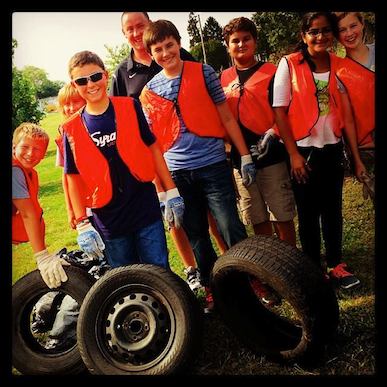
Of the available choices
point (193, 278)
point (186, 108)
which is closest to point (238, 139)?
point (186, 108)

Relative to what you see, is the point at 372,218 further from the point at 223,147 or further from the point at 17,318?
the point at 17,318

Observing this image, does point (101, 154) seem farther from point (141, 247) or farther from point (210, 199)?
point (210, 199)

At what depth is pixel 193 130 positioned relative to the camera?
3424 mm

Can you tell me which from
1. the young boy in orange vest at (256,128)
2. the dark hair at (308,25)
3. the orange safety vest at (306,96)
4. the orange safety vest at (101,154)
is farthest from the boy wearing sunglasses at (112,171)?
the dark hair at (308,25)

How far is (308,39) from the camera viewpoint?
3406 millimetres

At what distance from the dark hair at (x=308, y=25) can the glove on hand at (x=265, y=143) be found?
59cm

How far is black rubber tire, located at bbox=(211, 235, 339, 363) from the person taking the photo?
292cm

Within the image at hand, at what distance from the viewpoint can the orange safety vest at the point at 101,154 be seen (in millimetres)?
3301

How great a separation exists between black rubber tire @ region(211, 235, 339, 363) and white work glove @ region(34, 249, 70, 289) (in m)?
1.20

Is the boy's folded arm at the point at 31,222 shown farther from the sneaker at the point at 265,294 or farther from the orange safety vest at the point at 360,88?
the orange safety vest at the point at 360,88

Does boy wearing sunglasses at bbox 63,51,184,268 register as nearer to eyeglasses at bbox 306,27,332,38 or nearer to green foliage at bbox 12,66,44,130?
green foliage at bbox 12,66,44,130

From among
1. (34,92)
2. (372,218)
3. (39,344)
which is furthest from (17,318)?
(372,218)

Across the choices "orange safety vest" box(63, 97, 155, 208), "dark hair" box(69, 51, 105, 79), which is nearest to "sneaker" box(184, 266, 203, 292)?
"orange safety vest" box(63, 97, 155, 208)

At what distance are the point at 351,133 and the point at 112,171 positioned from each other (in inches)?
74.7
